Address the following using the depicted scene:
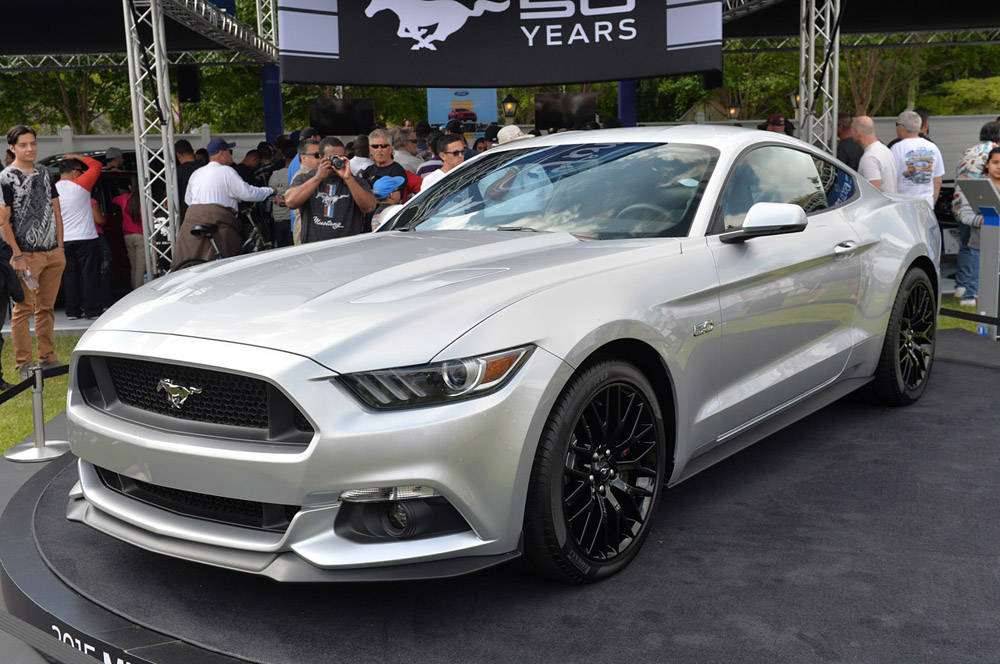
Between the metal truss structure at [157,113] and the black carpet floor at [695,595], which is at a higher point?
the metal truss structure at [157,113]

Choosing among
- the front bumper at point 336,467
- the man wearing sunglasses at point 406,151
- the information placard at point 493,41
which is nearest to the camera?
the front bumper at point 336,467

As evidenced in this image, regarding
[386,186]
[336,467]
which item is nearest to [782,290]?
[336,467]

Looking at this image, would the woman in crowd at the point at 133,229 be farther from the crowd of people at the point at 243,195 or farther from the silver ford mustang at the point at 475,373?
the silver ford mustang at the point at 475,373

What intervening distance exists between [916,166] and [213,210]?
679cm

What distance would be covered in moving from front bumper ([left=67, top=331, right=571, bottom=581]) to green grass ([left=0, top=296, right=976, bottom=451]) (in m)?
3.32

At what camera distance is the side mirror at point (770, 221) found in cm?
384

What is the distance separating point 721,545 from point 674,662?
3.09ft

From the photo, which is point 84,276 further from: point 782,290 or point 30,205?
point 782,290

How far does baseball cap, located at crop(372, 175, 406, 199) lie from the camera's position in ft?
25.5

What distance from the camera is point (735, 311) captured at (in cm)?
392

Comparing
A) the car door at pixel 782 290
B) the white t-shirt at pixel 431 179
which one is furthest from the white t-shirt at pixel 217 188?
the car door at pixel 782 290

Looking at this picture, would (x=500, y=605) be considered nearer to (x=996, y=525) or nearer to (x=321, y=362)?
(x=321, y=362)

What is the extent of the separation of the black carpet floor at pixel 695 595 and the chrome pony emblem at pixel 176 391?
28.3 inches

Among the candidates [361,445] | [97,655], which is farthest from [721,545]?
[97,655]
